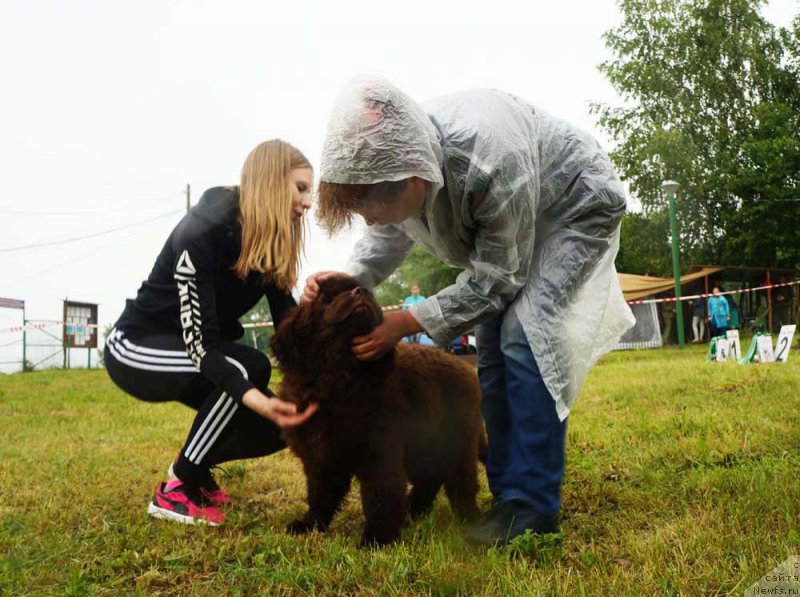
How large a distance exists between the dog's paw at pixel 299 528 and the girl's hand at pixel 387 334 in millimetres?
808

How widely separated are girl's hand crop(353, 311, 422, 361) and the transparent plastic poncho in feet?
0.15

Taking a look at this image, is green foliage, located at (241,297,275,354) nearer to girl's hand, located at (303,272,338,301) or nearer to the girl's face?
girl's hand, located at (303,272,338,301)

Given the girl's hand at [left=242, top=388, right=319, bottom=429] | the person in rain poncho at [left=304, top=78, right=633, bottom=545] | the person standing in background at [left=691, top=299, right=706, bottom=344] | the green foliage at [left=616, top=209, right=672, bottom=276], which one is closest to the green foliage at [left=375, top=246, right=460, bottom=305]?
the person in rain poncho at [left=304, top=78, right=633, bottom=545]

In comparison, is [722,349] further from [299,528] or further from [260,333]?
[260,333]

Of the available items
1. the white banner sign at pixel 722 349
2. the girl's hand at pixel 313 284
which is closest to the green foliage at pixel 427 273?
the white banner sign at pixel 722 349

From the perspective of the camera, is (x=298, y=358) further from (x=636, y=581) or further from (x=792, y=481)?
(x=792, y=481)

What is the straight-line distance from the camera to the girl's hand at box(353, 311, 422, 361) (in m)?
2.46

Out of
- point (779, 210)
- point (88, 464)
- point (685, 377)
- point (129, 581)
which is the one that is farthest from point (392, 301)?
point (129, 581)

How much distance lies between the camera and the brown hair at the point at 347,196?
7.80ft

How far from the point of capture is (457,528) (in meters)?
2.82

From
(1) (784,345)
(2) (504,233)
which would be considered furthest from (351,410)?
(1) (784,345)

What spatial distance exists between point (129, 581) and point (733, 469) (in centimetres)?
263

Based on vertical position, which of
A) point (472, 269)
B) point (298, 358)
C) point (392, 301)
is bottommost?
point (392, 301)

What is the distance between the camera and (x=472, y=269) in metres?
2.67
